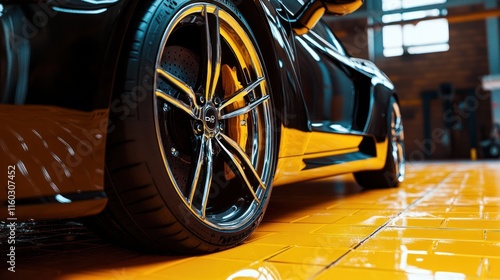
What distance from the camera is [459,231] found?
1.56 meters

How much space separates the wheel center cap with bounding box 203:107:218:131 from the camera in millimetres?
1277

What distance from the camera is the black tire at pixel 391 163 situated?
3021 millimetres

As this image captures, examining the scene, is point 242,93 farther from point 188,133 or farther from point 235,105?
point 188,133

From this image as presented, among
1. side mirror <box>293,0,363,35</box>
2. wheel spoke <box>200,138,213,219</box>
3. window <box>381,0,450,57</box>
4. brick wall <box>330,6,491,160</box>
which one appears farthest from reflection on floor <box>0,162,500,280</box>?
window <box>381,0,450,57</box>

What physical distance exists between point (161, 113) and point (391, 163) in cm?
215

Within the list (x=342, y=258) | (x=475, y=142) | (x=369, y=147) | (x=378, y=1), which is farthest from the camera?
(x=378, y=1)

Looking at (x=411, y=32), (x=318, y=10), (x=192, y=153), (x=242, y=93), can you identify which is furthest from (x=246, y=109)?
(x=411, y=32)

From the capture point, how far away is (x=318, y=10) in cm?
181

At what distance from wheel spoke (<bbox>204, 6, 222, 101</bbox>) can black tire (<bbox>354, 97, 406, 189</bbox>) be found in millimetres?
1871

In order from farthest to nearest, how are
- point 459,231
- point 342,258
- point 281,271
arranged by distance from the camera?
point 459,231, point 342,258, point 281,271

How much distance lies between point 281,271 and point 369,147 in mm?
1718

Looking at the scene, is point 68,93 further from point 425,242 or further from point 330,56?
point 330,56

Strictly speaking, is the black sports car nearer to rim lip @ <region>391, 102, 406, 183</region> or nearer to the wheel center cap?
the wheel center cap

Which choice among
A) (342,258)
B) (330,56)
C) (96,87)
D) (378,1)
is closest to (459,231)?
(342,258)
